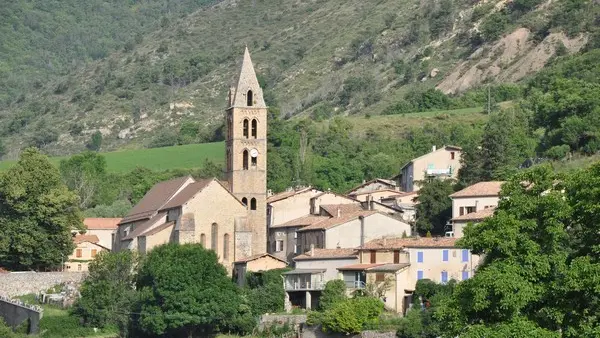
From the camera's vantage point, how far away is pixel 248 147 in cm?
10150

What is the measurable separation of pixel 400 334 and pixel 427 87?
100331mm

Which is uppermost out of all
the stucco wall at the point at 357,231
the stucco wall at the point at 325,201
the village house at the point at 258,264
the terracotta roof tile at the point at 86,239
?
the stucco wall at the point at 325,201

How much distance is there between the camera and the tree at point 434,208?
312 feet

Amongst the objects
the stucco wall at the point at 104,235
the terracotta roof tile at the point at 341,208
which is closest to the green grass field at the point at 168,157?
the stucco wall at the point at 104,235

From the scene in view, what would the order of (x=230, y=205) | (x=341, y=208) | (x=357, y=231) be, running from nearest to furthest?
(x=357, y=231)
(x=230, y=205)
(x=341, y=208)

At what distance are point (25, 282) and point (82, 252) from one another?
16378 millimetres

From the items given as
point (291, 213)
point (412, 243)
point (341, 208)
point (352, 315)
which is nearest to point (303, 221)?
point (341, 208)

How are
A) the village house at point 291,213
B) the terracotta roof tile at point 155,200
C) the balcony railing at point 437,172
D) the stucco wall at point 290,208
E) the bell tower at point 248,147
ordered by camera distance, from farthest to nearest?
the balcony railing at point 437,172 → the terracotta roof tile at point 155,200 → the stucco wall at point 290,208 → the bell tower at point 248,147 → the village house at point 291,213

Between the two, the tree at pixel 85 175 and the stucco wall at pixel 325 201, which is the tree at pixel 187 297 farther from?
the tree at pixel 85 175

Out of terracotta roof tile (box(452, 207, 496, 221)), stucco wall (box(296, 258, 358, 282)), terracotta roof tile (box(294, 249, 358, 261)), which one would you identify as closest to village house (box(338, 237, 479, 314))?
terracotta roof tile (box(452, 207, 496, 221))

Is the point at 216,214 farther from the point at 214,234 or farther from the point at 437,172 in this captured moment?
the point at 437,172

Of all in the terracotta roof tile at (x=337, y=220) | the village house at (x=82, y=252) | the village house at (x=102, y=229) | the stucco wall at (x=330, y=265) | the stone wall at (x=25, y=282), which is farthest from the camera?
the village house at (x=102, y=229)

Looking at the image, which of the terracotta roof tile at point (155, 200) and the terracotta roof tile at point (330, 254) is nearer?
the terracotta roof tile at point (330, 254)

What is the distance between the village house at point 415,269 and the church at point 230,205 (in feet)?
35.7
